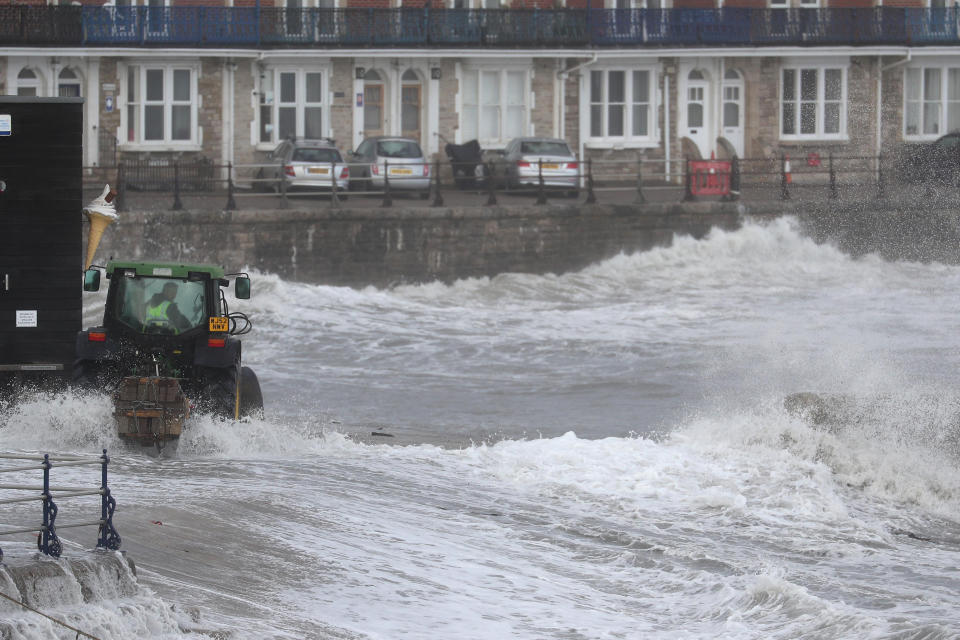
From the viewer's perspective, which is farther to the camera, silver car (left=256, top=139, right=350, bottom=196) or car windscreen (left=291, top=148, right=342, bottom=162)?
car windscreen (left=291, top=148, right=342, bottom=162)

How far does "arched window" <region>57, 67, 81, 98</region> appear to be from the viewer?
38.8 m

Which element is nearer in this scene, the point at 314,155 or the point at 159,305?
the point at 159,305

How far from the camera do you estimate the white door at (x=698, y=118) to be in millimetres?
43250

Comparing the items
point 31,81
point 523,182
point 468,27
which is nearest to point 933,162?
point 523,182

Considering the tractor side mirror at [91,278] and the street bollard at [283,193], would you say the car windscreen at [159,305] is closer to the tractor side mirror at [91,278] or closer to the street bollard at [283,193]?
the tractor side mirror at [91,278]

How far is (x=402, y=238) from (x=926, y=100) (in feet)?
60.3

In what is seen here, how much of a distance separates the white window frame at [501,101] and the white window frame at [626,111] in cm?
160

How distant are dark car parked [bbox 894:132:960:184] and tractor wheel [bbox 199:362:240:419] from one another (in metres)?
27.4

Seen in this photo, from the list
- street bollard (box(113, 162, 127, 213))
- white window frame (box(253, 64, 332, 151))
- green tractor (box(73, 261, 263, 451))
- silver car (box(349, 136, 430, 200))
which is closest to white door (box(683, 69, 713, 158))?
silver car (box(349, 136, 430, 200))

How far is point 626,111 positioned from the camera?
42.7m

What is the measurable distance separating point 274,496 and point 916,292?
2428 cm

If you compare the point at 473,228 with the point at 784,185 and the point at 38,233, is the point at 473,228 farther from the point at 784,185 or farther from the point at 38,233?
the point at 38,233

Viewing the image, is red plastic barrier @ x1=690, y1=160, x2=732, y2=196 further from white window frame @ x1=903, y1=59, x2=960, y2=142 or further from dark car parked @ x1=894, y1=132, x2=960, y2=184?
white window frame @ x1=903, y1=59, x2=960, y2=142

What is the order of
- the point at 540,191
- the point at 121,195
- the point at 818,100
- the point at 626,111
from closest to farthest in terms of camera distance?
1. the point at 121,195
2. the point at 540,191
3. the point at 626,111
4. the point at 818,100
